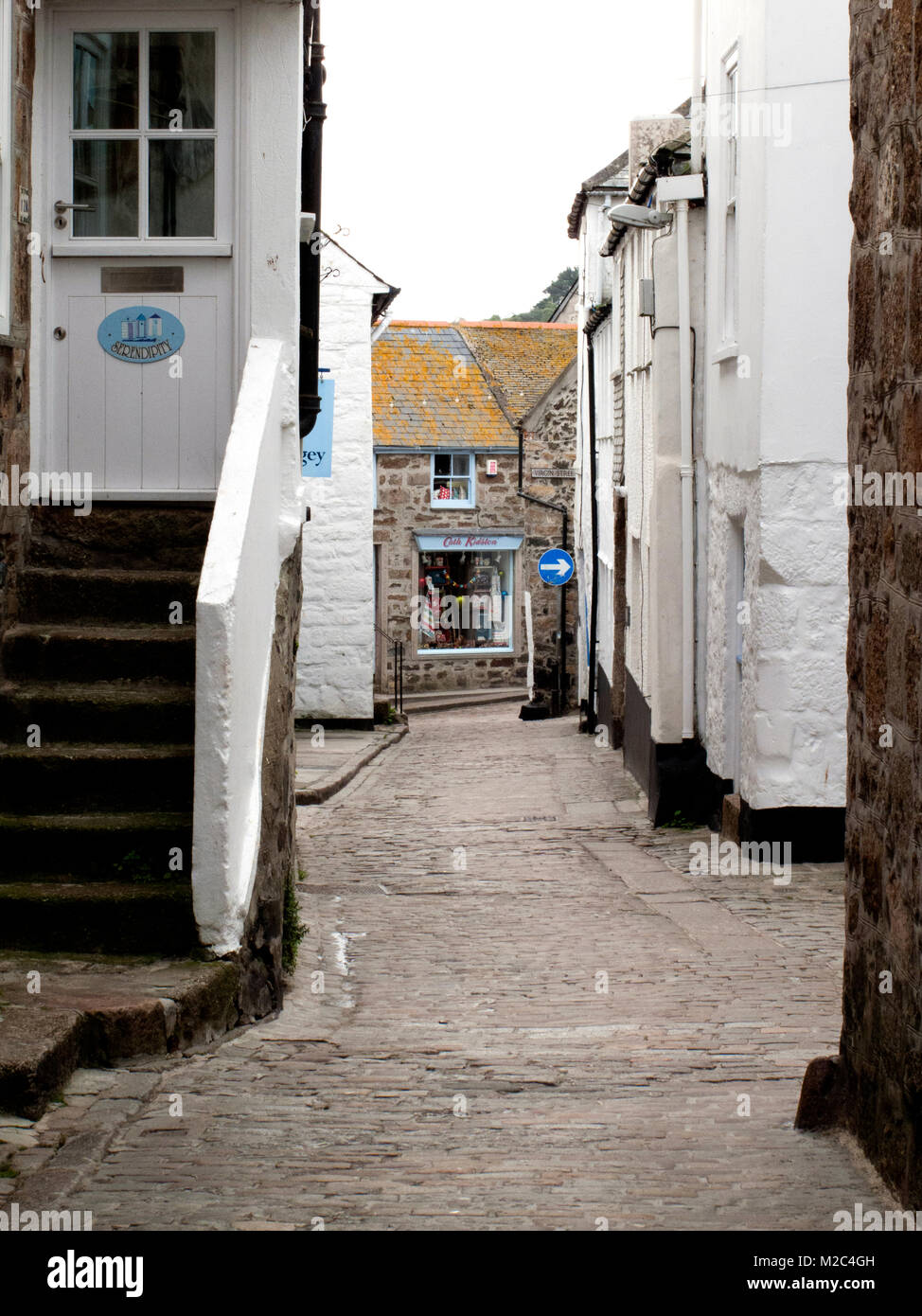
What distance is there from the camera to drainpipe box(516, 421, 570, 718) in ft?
99.8

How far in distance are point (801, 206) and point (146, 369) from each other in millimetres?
4787

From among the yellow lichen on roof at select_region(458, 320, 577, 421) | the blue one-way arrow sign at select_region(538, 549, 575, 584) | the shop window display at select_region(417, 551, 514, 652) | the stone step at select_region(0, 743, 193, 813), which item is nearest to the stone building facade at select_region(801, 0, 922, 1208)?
the stone step at select_region(0, 743, 193, 813)

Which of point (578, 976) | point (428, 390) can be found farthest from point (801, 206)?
point (428, 390)

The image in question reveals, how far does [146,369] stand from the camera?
794 centimetres

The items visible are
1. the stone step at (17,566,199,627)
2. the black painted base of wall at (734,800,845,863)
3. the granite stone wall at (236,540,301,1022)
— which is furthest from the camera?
the black painted base of wall at (734,800,845,863)

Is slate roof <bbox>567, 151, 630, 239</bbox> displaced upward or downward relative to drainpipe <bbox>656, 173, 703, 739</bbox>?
upward

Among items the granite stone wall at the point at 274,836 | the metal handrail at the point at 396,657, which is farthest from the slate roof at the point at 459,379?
the granite stone wall at the point at 274,836

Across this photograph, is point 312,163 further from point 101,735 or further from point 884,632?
point 884,632

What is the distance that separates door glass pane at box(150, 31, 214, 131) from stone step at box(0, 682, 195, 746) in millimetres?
3131

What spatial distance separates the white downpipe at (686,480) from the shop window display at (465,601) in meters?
17.8

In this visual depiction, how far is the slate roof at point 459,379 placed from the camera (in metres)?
30.3

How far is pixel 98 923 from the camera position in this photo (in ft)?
18.8

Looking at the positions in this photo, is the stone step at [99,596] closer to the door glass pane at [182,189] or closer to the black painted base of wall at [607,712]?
the door glass pane at [182,189]

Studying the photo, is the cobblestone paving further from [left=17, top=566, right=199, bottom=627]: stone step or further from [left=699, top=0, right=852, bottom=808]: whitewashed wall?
[left=17, top=566, right=199, bottom=627]: stone step
